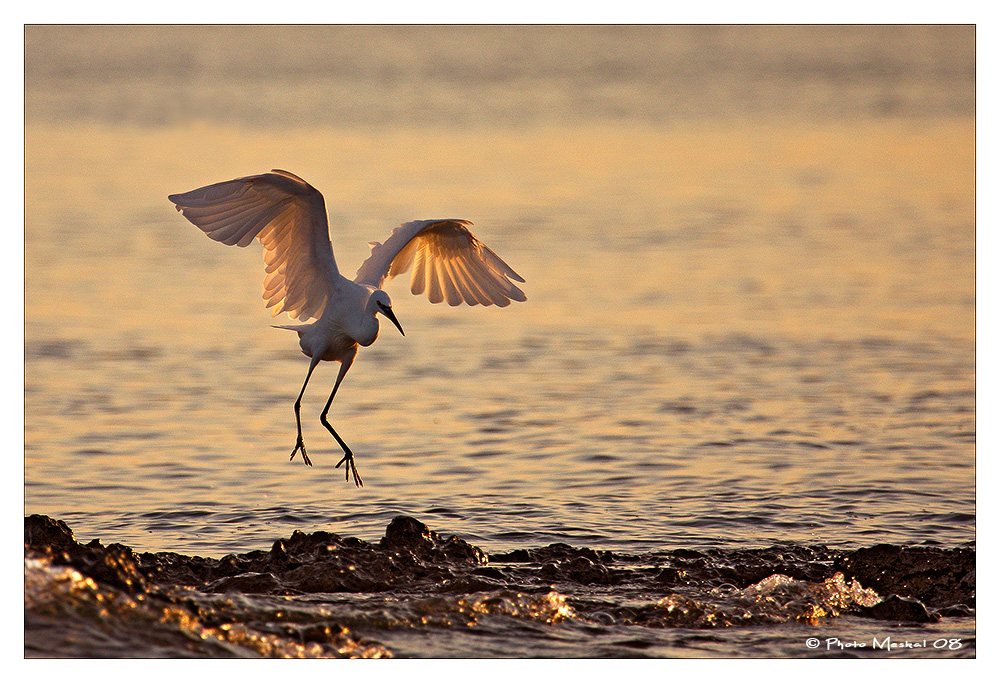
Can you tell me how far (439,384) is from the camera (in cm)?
854

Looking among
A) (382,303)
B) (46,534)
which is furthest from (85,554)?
(382,303)

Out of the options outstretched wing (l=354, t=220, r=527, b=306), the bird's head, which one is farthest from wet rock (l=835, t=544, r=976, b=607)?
the bird's head

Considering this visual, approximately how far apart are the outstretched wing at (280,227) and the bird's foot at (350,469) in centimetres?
73

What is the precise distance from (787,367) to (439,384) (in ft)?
7.28

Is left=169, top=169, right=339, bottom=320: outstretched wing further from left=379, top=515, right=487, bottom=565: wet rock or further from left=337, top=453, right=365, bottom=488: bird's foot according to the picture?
left=379, top=515, right=487, bottom=565: wet rock

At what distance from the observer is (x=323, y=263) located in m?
6.84

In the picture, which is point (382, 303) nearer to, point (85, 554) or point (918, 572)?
point (85, 554)

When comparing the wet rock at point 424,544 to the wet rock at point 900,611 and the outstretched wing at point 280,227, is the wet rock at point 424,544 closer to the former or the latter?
the outstretched wing at point 280,227

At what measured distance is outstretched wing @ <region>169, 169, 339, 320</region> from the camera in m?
6.26

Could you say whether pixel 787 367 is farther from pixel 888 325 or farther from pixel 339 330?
pixel 339 330

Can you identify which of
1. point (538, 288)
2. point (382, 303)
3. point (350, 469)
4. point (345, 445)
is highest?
point (538, 288)

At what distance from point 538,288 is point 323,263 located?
370cm

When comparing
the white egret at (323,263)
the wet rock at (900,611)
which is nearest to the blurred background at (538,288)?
the white egret at (323,263)

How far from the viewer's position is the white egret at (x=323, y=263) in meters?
6.33
